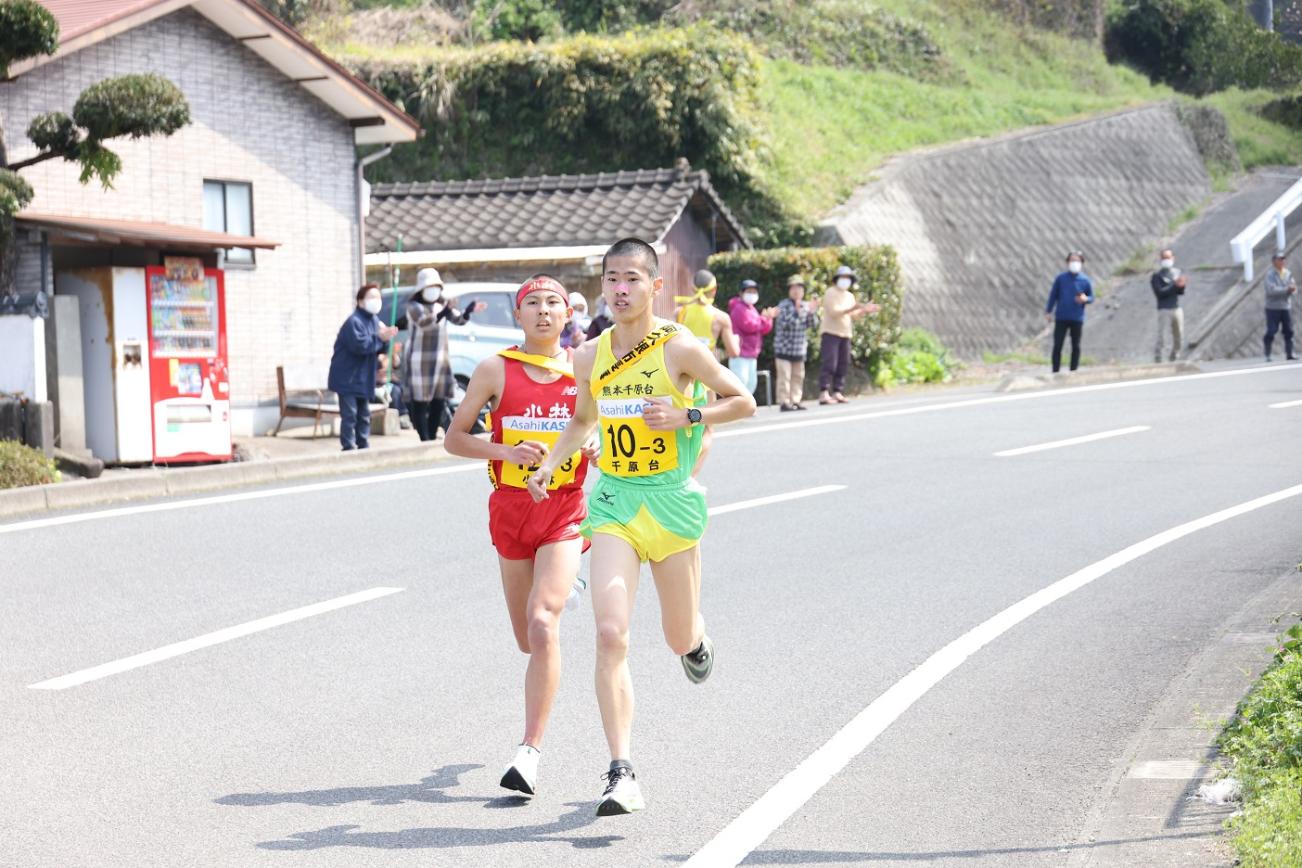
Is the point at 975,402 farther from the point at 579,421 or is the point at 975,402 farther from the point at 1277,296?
the point at 579,421

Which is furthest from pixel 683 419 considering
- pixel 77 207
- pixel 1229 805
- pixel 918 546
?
pixel 77 207

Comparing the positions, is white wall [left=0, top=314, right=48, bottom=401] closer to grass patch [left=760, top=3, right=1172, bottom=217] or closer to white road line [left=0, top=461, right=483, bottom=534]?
white road line [left=0, top=461, right=483, bottom=534]

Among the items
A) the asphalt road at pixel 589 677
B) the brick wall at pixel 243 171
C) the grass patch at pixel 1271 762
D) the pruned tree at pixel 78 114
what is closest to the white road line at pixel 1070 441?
the asphalt road at pixel 589 677

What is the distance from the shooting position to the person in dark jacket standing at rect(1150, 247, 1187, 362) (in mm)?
26828

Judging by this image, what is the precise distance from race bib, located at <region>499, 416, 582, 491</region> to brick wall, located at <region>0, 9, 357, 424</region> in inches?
554

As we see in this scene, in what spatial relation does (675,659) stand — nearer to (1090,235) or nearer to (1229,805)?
(1229,805)

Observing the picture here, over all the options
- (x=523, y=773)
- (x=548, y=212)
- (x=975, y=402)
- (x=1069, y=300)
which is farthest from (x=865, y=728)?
(x=548, y=212)

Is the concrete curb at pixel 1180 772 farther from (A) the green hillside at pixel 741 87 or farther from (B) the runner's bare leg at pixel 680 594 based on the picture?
(A) the green hillside at pixel 741 87

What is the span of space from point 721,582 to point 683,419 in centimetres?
441

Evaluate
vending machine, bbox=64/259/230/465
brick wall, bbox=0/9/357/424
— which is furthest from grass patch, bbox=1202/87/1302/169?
vending machine, bbox=64/259/230/465

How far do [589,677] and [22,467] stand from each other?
26.4ft

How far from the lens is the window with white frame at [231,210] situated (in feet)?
69.7

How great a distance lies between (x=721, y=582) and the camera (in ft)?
33.4

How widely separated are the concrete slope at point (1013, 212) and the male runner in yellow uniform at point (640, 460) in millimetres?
25856
